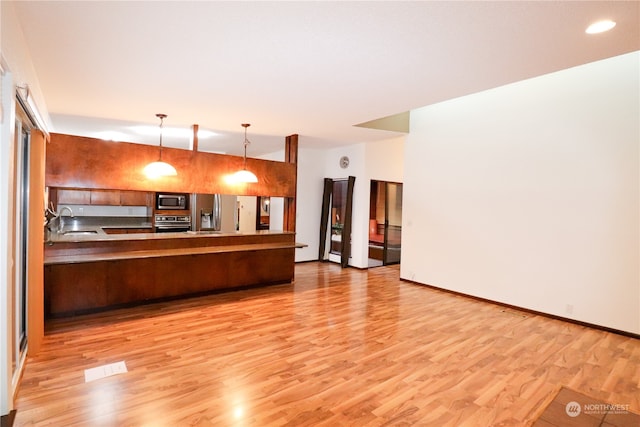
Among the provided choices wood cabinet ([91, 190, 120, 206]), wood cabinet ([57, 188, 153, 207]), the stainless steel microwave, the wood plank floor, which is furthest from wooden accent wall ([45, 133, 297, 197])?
wood cabinet ([91, 190, 120, 206])

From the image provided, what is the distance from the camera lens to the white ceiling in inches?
81.8

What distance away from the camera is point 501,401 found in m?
2.56

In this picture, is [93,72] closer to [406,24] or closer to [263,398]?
[406,24]

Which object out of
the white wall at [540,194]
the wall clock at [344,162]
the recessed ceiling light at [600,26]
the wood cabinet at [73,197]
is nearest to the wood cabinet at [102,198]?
the wood cabinet at [73,197]

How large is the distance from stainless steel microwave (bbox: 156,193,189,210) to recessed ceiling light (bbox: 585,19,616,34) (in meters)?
7.39

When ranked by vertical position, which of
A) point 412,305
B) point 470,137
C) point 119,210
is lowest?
point 412,305

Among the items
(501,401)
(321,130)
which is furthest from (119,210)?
(501,401)

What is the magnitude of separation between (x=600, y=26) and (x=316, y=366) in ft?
10.6

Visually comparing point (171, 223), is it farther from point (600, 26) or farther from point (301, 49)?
point (600, 26)

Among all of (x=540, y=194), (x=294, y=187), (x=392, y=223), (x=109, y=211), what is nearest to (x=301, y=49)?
(x=294, y=187)

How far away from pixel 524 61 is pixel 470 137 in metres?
2.77

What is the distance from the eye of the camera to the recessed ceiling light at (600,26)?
2.16 metres

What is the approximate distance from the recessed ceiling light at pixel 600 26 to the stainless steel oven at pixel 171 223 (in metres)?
7.49

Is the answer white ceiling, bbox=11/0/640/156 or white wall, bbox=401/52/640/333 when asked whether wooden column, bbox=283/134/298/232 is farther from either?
white wall, bbox=401/52/640/333
